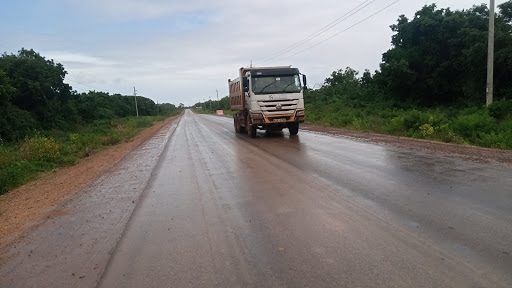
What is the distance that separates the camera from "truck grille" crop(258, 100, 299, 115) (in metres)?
17.7

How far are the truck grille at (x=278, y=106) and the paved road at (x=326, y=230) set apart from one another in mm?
8764

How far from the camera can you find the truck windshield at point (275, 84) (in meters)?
17.8

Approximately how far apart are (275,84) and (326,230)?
13.4 m

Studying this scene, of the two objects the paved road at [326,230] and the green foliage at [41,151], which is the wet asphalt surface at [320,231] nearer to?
the paved road at [326,230]

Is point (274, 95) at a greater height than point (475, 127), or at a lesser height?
greater

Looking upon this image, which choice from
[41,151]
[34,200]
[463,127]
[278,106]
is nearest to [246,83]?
[278,106]

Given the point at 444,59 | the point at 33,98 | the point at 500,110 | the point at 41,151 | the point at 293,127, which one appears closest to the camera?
the point at 41,151

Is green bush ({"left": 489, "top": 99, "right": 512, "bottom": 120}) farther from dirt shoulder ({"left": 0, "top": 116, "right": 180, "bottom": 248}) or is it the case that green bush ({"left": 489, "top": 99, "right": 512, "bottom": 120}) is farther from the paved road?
dirt shoulder ({"left": 0, "top": 116, "right": 180, "bottom": 248})

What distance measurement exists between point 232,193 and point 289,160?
3970 mm

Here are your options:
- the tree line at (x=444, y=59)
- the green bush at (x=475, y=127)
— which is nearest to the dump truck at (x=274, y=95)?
the green bush at (x=475, y=127)

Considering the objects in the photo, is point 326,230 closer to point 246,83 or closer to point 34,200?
point 34,200

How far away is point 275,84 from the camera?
17.9 metres

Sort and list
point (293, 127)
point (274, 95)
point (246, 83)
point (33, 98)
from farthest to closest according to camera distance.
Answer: point (33, 98), point (293, 127), point (246, 83), point (274, 95)

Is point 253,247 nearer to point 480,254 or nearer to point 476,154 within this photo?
point 480,254
